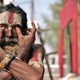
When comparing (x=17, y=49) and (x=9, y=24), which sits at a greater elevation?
(x=9, y=24)

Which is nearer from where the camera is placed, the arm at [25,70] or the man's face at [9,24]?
the arm at [25,70]

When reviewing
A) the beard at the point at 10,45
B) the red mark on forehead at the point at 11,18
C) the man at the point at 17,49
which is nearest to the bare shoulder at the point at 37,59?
the man at the point at 17,49

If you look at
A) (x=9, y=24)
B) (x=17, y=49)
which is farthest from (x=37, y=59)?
(x=9, y=24)

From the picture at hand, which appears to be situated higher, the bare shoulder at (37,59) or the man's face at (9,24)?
the man's face at (9,24)

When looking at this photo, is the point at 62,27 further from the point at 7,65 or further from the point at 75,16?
the point at 7,65

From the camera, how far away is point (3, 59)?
2959mm

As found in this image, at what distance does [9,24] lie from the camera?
10.2ft

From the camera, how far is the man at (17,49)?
292 centimetres

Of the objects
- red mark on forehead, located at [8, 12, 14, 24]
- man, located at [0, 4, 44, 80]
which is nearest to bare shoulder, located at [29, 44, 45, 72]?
man, located at [0, 4, 44, 80]

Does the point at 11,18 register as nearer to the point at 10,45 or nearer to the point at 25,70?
the point at 10,45

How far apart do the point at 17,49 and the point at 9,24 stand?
0.57ft

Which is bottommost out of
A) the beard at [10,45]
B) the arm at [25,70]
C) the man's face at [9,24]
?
the arm at [25,70]

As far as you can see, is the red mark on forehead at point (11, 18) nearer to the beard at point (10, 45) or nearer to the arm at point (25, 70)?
the beard at point (10, 45)

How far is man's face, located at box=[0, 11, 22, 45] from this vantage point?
306 cm
